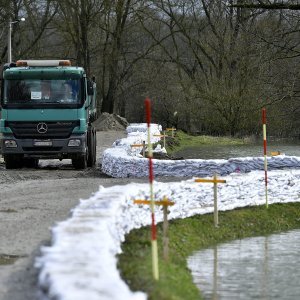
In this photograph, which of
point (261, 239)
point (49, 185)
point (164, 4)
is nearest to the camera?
point (261, 239)

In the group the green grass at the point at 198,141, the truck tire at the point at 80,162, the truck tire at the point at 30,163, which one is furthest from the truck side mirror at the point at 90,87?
the green grass at the point at 198,141

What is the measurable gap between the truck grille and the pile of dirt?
105ft

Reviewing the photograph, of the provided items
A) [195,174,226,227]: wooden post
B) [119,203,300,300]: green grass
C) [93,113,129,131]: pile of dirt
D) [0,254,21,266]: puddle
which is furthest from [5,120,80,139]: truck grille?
[93,113,129,131]: pile of dirt

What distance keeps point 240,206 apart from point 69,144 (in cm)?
783

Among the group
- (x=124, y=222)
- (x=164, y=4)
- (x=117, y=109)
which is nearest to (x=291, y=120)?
(x=164, y=4)

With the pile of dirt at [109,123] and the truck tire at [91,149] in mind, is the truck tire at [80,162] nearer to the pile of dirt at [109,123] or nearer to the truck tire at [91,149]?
the truck tire at [91,149]

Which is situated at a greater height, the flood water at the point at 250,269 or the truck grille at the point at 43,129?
the truck grille at the point at 43,129

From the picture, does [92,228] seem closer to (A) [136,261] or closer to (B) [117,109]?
(A) [136,261]

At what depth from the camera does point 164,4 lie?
66.8 meters

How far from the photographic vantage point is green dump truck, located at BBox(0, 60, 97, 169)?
2319cm

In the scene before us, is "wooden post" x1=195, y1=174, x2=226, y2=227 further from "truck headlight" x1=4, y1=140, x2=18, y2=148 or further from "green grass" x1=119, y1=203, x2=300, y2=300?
"truck headlight" x1=4, y1=140, x2=18, y2=148

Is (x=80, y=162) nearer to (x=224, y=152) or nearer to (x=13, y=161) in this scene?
(x=13, y=161)

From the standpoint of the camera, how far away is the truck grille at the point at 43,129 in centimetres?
2353

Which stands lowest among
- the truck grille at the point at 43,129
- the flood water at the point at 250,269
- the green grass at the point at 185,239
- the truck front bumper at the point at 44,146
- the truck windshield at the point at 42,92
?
the flood water at the point at 250,269
